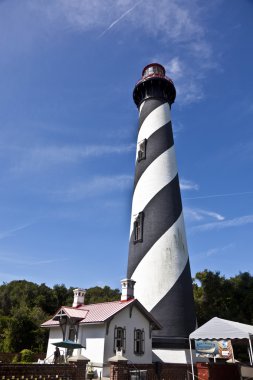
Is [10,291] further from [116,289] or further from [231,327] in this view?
[231,327]

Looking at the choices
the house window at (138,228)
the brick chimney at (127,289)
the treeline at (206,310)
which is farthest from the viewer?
the treeline at (206,310)

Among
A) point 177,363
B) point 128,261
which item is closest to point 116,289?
point 128,261

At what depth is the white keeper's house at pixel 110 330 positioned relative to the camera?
14234 mm

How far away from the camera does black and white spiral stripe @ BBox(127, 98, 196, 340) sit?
51.5 feet

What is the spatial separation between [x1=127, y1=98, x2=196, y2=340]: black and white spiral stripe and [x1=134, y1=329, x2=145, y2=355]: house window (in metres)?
0.89

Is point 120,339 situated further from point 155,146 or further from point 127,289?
point 155,146

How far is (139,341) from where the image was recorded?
15.3 metres

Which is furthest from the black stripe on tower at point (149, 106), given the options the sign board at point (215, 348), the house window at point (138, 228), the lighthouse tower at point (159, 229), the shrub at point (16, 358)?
the shrub at point (16, 358)

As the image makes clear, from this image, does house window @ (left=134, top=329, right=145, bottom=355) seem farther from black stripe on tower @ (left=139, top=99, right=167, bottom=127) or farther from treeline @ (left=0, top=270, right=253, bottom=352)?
black stripe on tower @ (left=139, top=99, right=167, bottom=127)

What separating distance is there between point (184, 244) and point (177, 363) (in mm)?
5869

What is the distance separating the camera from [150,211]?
17891mm

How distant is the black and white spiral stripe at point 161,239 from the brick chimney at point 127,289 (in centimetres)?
62

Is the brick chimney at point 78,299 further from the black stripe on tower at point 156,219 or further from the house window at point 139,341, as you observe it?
the house window at point 139,341

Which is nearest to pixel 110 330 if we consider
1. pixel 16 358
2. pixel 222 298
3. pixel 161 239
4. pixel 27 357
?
pixel 161 239
